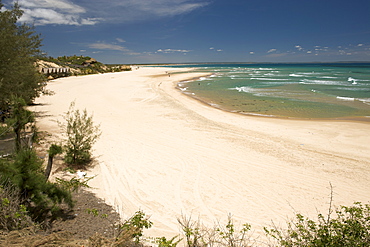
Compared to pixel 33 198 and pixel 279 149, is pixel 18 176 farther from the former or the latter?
pixel 279 149

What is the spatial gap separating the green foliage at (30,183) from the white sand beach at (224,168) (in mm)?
1585

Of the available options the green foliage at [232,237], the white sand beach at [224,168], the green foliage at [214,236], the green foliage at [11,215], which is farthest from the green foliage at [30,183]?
the green foliage at [232,237]

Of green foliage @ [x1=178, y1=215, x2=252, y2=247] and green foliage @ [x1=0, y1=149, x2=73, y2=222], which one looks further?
green foliage @ [x1=0, y1=149, x2=73, y2=222]

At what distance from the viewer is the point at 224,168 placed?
25.6ft

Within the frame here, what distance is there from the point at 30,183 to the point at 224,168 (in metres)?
5.62

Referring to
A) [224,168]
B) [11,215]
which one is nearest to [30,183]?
[11,215]

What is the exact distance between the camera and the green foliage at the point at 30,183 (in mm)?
3906

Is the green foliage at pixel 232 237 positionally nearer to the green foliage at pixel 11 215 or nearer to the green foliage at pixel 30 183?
the green foliage at pixel 11 215

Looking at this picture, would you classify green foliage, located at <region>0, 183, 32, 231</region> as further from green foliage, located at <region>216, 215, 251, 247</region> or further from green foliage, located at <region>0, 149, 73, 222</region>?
green foliage, located at <region>216, 215, 251, 247</region>

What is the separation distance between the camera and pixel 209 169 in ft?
25.3

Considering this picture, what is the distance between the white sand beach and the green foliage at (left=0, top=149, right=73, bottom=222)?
1585 millimetres

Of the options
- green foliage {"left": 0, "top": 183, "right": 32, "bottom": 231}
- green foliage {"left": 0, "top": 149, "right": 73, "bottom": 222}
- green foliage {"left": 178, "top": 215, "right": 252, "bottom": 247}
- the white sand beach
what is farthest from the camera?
the white sand beach

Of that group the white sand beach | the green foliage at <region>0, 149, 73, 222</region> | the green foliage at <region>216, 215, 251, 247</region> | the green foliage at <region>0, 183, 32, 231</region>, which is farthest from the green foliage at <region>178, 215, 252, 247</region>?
the green foliage at <region>0, 149, 73, 222</region>

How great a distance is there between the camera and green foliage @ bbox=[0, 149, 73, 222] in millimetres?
3906
